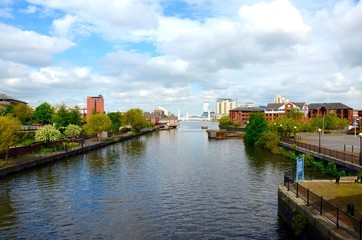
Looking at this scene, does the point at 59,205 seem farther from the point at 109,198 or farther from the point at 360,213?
the point at 360,213

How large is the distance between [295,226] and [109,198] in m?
17.7

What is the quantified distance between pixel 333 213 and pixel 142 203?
54.9 ft

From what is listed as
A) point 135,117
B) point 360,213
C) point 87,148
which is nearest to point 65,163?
point 87,148

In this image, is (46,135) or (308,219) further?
(46,135)

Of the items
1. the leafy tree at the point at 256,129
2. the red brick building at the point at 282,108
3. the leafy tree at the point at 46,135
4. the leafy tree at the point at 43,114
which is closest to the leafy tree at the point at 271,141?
the leafy tree at the point at 256,129

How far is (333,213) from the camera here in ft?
56.9

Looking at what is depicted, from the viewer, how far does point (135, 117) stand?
149 metres

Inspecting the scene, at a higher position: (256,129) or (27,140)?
(256,129)

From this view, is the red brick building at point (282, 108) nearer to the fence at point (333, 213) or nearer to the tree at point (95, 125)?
the tree at point (95, 125)

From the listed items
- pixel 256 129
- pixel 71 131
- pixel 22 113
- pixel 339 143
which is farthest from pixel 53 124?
pixel 339 143

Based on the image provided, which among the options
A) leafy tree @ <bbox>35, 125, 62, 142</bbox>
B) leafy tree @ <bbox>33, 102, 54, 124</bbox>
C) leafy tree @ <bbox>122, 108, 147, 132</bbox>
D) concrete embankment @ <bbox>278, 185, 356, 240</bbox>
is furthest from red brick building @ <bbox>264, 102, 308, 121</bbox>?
concrete embankment @ <bbox>278, 185, 356, 240</bbox>

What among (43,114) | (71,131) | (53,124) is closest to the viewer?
(71,131)

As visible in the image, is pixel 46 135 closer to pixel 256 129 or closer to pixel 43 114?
pixel 256 129

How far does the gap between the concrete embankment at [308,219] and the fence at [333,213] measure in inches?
9.7
